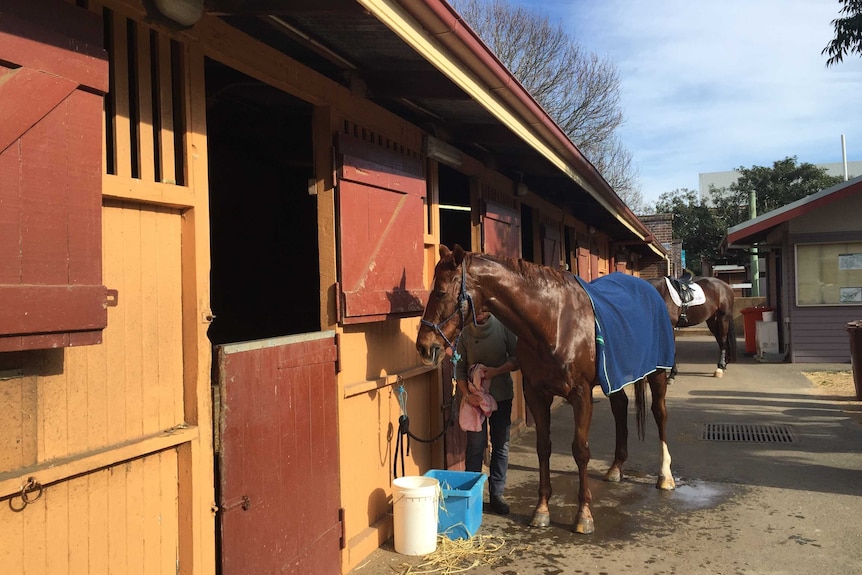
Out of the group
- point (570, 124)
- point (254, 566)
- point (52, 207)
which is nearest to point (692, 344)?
point (570, 124)

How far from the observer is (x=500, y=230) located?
6590mm

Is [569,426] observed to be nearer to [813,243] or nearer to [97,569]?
A: [97,569]

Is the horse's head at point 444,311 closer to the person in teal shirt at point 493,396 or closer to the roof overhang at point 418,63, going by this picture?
the person in teal shirt at point 493,396

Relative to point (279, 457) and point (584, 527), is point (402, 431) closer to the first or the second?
point (279, 457)

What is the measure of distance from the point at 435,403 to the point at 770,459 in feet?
11.0

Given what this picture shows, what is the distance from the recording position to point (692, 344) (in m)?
17.7

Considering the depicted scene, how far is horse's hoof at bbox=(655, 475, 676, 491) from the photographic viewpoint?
5.21 m

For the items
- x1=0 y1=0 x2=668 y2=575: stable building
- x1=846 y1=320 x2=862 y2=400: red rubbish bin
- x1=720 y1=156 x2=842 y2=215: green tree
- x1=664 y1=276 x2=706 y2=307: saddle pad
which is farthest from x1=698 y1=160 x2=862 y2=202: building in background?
x1=0 y1=0 x2=668 y2=575: stable building

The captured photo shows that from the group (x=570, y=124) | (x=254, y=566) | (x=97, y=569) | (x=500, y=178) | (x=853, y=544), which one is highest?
(x=570, y=124)

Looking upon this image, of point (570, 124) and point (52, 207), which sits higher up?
point (570, 124)

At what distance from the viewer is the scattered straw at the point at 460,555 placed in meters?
3.73

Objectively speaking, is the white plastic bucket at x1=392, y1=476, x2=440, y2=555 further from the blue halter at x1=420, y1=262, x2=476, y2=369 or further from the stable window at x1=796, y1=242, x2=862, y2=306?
the stable window at x1=796, y1=242, x2=862, y2=306

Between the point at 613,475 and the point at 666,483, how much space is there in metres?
0.45

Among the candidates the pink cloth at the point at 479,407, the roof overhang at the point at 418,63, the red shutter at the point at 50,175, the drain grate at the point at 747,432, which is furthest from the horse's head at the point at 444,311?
the drain grate at the point at 747,432
